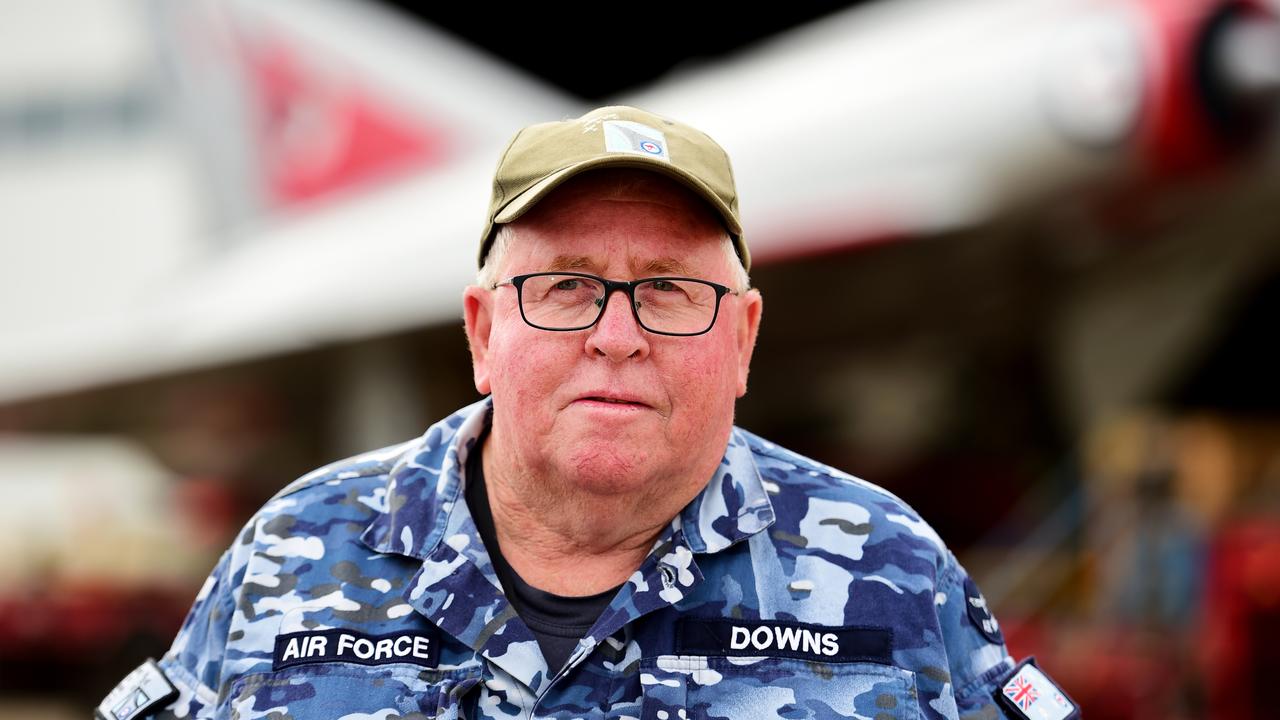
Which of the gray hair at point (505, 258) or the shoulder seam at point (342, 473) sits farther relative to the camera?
the shoulder seam at point (342, 473)

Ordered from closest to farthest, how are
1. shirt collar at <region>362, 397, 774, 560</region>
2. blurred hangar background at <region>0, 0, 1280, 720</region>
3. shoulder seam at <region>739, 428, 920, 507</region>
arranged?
shirt collar at <region>362, 397, 774, 560</region>, shoulder seam at <region>739, 428, 920, 507</region>, blurred hangar background at <region>0, 0, 1280, 720</region>

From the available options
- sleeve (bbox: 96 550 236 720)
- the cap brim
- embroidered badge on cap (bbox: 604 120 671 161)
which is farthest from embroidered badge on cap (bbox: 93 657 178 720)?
embroidered badge on cap (bbox: 604 120 671 161)

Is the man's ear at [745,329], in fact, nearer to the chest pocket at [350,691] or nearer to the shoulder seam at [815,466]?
the shoulder seam at [815,466]

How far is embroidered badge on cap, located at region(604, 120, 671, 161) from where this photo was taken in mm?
1729

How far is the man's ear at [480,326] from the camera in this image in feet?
6.27

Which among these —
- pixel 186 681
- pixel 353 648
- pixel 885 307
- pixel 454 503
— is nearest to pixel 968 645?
pixel 454 503

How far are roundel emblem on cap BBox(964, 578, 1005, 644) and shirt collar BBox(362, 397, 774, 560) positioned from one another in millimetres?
327

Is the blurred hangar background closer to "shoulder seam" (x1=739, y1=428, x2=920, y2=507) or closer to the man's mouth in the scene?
"shoulder seam" (x1=739, y1=428, x2=920, y2=507)

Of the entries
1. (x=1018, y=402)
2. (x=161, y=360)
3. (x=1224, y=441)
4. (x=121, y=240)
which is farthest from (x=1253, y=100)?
(x=121, y=240)

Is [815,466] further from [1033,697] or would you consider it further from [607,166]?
[607,166]

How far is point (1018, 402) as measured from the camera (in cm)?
1072

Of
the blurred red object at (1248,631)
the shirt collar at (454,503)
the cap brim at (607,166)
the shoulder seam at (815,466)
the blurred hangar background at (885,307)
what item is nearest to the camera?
the cap brim at (607,166)

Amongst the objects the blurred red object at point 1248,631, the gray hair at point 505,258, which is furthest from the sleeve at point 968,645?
the blurred red object at point 1248,631

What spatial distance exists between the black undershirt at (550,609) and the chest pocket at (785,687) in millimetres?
111
